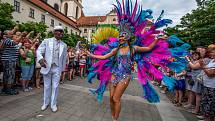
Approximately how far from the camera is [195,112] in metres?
6.07

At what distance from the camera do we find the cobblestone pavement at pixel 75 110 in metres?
4.49

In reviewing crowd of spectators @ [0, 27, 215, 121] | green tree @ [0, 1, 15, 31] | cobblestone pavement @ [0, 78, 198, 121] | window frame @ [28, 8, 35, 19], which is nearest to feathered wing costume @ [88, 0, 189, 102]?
crowd of spectators @ [0, 27, 215, 121]

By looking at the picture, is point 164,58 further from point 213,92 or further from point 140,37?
point 213,92

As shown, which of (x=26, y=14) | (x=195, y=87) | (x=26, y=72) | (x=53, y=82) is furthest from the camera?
(x=26, y=14)

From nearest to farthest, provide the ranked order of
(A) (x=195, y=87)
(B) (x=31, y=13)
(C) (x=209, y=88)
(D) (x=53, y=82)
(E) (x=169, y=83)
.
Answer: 1. (E) (x=169, y=83)
2. (C) (x=209, y=88)
3. (D) (x=53, y=82)
4. (A) (x=195, y=87)
5. (B) (x=31, y=13)

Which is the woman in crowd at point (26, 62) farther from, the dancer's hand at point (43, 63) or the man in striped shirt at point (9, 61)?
the dancer's hand at point (43, 63)

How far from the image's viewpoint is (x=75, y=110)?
511 centimetres

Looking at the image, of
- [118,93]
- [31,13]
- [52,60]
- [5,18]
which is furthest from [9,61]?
[31,13]

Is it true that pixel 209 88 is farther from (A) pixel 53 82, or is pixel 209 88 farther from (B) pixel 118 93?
(A) pixel 53 82

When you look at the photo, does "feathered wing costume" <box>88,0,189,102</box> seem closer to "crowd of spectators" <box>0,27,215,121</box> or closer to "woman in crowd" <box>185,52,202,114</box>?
"crowd of spectators" <box>0,27,215,121</box>

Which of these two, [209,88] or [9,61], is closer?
[209,88]

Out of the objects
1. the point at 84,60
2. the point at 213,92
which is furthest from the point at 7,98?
the point at 84,60

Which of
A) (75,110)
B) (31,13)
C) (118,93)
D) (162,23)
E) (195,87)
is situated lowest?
(75,110)

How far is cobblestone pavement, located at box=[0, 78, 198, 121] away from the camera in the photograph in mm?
4492
